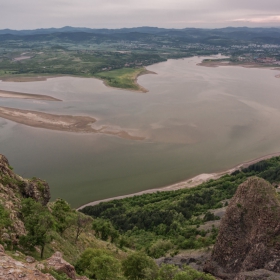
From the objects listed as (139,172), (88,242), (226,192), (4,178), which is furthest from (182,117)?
(4,178)

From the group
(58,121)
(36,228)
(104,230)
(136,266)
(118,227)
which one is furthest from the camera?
(58,121)

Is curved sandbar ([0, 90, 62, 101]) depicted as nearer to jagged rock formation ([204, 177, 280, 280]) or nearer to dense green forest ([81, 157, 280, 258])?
dense green forest ([81, 157, 280, 258])

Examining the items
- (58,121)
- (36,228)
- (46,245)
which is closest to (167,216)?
(46,245)

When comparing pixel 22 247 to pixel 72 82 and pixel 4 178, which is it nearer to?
pixel 4 178

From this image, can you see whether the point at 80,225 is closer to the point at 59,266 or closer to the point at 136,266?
the point at 136,266

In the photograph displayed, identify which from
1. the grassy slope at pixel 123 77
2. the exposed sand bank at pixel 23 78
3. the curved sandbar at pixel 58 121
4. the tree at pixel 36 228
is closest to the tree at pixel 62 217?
the tree at pixel 36 228

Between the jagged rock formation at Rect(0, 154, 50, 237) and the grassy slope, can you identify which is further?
the grassy slope

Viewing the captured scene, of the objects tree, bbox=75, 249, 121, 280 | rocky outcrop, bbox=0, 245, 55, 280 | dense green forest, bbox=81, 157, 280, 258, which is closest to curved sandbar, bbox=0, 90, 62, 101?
dense green forest, bbox=81, 157, 280, 258
